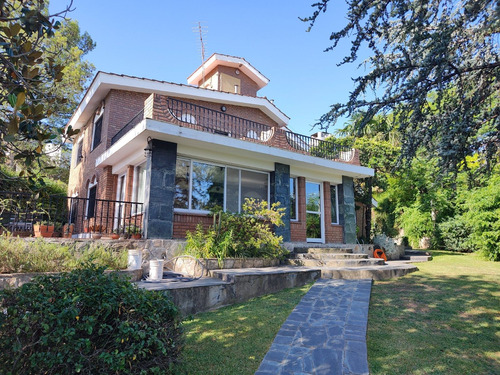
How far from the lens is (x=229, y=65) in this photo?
17.0 metres

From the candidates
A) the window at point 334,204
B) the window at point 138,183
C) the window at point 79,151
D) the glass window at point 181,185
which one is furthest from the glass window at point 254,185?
the window at point 79,151

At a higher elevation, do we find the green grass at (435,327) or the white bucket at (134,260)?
the white bucket at (134,260)

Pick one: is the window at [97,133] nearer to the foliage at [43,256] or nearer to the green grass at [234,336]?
the foliage at [43,256]

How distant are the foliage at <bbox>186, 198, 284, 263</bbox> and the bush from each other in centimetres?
521

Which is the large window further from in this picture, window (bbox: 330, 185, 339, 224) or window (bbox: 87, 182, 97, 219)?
window (bbox: 87, 182, 97, 219)

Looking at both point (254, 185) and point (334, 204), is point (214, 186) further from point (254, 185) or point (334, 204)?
point (334, 204)

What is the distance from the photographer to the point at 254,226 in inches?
369

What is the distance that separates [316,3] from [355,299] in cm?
494

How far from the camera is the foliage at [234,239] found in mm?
8281

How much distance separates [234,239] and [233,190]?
8.00ft

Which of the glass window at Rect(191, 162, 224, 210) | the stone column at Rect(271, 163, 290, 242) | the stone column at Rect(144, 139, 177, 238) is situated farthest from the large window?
the stone column at Rect(144, 139, 177, 238)

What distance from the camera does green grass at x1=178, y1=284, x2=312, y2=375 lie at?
3441mm

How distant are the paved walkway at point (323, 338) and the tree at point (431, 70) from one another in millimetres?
2798

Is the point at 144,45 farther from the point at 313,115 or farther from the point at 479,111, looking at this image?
the point at 479,111
